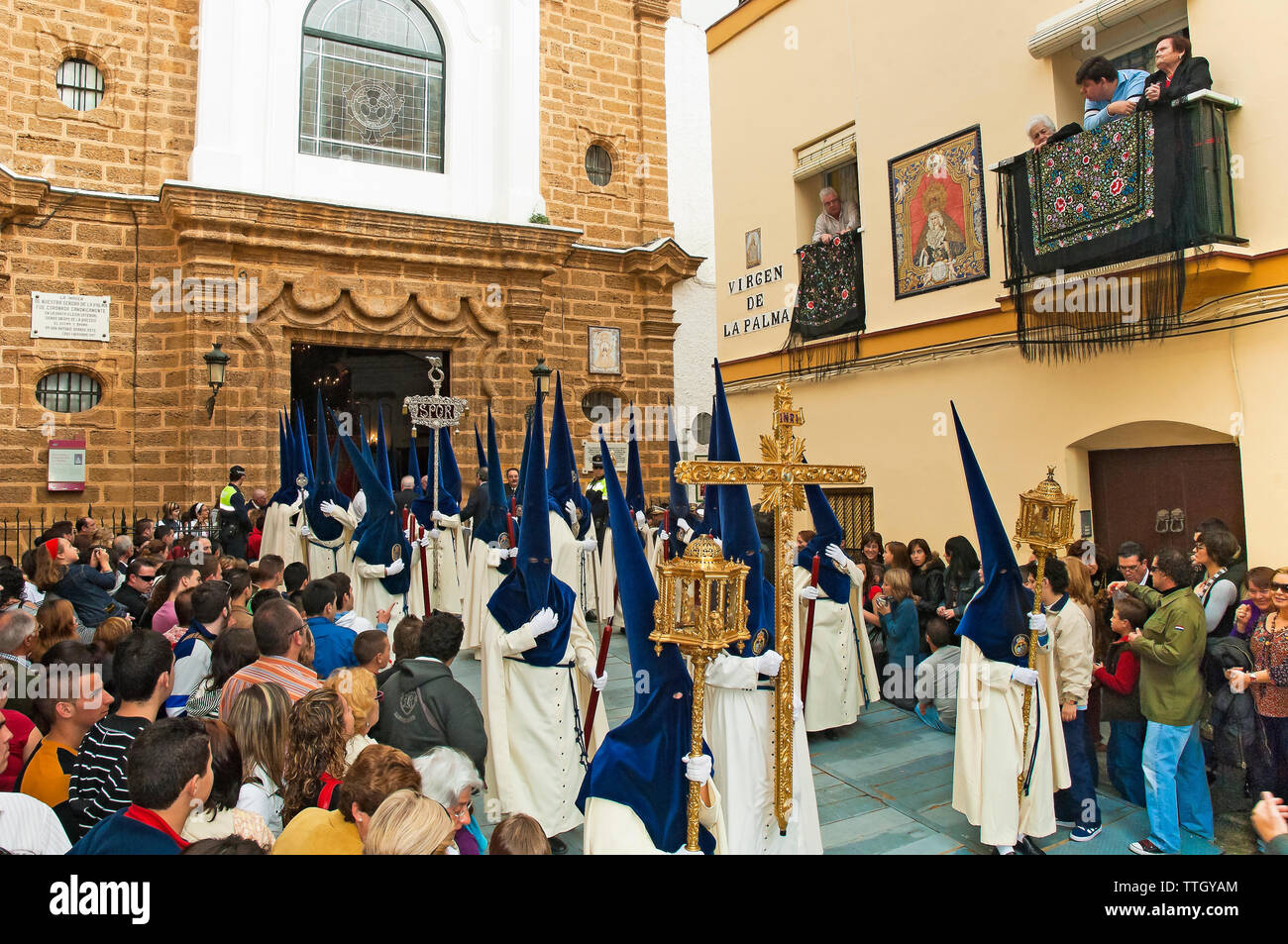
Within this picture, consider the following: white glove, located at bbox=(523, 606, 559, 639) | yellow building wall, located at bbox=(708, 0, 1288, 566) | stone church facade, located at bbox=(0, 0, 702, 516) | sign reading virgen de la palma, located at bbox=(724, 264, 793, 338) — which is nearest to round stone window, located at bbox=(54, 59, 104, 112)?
stone church facade, located at bbox=(0, 0, 702, 516)

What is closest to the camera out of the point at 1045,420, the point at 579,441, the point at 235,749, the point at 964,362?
the point at 235,749

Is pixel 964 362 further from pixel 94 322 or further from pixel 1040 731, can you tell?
pixel 94 322

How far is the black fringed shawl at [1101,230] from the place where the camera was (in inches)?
287

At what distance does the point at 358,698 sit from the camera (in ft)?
11.3

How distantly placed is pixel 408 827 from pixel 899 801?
399 cm

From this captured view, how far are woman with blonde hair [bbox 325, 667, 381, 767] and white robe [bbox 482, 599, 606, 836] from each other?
139 cm

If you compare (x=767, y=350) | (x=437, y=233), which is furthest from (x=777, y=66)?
(x=437, y=233)

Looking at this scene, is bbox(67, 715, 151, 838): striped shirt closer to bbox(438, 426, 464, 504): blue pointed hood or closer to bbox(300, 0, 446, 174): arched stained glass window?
bbox(438, 426, 464, 504): blue pointed hood

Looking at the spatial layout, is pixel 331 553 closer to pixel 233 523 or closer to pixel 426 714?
pixel 233 523

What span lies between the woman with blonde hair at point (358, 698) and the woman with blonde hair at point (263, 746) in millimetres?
227

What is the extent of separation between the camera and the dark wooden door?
763cm

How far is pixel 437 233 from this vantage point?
14.2 metres

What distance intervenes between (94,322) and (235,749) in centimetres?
1171

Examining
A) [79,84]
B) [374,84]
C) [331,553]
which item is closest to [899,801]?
[331,553]
